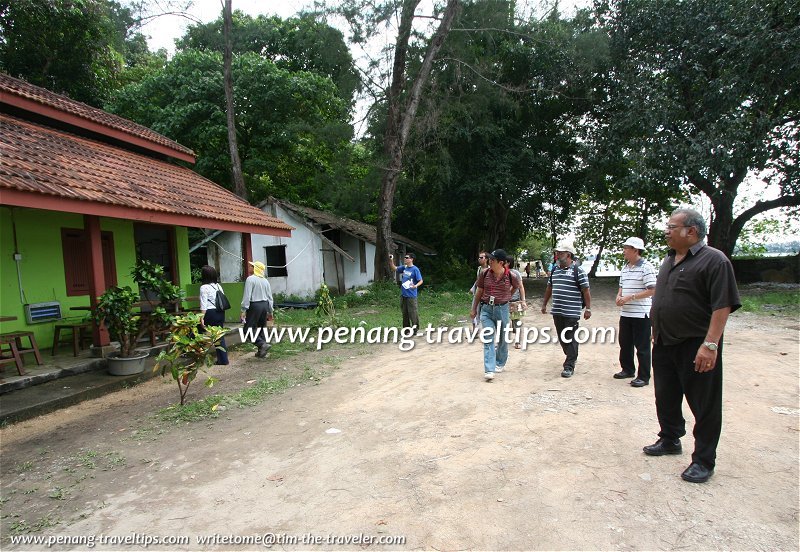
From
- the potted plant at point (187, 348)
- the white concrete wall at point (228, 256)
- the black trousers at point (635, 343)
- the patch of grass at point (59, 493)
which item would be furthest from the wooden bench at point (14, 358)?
the white concrete wall at point (228, 256)

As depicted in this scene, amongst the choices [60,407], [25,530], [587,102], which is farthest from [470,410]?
[587,102]

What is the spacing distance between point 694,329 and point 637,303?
2552 millimetres

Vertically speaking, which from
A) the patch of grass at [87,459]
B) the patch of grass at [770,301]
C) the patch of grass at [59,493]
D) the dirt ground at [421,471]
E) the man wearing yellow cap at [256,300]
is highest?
the man wearing yellow cap at [256,300]

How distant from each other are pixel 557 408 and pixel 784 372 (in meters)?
3.62

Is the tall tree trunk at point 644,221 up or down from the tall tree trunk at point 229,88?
down

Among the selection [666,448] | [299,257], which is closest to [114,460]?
[666,448]

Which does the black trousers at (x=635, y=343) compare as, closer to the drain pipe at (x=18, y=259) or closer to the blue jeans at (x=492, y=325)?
the blue jeans at (x=492, y=325)

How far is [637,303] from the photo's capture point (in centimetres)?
568

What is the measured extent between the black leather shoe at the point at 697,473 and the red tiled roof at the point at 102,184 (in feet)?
22.8

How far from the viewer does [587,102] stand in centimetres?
1819

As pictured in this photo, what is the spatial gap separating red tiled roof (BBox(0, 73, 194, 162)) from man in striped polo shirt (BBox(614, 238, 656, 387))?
32.5 feet

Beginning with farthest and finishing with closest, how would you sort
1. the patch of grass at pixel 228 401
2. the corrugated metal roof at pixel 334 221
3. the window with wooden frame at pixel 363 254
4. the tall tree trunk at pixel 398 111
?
1. the window with wooden frame at pixel 363 254
2. the corrugated metal roof at pixel 334 221
3. the tall tree trunk at pixel 398 111
4. the patch of grass at pixel 228 401

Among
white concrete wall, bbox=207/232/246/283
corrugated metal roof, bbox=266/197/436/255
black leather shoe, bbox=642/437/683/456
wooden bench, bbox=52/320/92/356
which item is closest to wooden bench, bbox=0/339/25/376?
wooden bench, bbox=52/320/92/356

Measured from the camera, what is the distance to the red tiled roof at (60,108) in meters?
7.83
